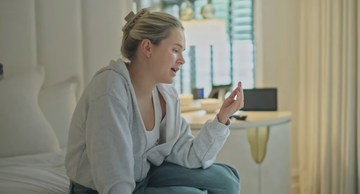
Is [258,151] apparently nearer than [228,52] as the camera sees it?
Yes

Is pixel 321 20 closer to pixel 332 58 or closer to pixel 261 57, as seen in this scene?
pixel 332 58

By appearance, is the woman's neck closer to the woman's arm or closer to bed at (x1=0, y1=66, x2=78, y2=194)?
the woman's arm

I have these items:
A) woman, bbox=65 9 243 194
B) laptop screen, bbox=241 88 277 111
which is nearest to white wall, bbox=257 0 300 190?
laptop screen, bbox=241 88 277 111

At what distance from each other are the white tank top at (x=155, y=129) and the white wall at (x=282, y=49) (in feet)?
4.57

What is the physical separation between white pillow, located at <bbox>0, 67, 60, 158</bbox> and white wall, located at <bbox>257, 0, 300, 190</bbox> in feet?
4.97

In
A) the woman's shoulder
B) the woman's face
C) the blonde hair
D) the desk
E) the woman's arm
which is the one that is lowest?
the desk

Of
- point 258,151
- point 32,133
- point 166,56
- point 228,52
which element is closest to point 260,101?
point 258,151

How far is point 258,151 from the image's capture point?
2.07 metres

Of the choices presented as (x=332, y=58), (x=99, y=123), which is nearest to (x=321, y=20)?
(x=332, y=58)

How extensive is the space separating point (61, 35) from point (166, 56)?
2.63ft

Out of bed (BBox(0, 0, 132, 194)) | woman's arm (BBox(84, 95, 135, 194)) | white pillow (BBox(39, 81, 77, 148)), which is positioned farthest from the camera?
white pillow (BBox(39, 81, 77, 148))

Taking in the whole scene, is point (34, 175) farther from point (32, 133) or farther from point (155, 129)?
point (155, 129)

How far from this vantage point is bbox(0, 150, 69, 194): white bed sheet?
4.59 feet

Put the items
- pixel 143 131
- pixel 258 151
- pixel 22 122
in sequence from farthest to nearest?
pixel 258 151 < pixel 22 122 < pixel 143 131
